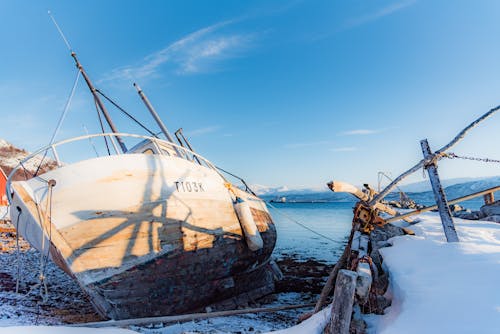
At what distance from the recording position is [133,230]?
6238 millimetres

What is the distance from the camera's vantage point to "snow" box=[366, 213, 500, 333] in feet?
9.62

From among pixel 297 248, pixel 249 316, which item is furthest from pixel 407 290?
pixel 297 248

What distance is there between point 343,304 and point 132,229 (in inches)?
188

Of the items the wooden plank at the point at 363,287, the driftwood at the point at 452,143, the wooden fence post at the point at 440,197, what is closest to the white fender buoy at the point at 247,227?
the driftwood at the point at 452,143

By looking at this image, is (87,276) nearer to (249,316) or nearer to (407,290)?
(249,316)

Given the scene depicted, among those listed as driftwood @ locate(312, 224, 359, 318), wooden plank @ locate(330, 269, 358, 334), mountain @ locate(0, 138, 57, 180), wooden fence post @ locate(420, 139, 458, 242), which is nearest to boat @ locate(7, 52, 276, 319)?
driftwood @ locate(312, 224, 359, 318)

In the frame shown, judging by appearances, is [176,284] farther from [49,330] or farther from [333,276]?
[333,276]

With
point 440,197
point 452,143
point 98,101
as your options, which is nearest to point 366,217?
point 440,197

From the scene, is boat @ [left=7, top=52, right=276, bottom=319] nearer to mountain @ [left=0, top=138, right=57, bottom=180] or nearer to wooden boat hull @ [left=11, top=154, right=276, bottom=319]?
Result: wooden boat hull @ [left=11, top=154, right=276, bottom=319]

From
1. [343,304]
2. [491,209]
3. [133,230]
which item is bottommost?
[491,209]

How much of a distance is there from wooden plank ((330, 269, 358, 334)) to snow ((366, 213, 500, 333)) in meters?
0.47

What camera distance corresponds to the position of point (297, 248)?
21.0m

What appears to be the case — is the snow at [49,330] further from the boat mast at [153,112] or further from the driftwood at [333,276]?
the boat mast at [153,112]

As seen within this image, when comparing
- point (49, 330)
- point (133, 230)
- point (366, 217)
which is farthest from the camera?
point (366, 217)
